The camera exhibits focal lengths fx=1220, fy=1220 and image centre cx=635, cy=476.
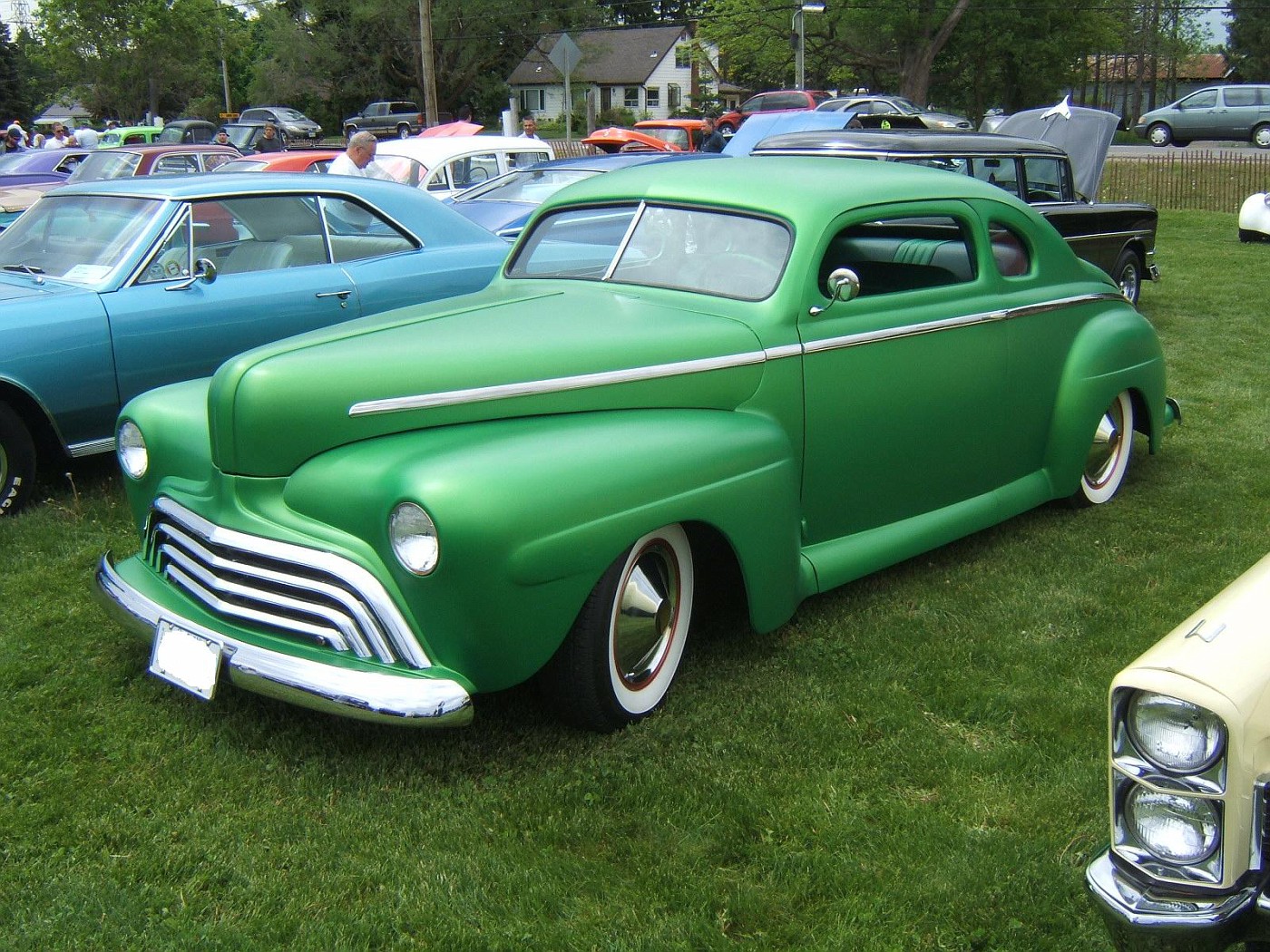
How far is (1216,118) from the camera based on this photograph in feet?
97.4

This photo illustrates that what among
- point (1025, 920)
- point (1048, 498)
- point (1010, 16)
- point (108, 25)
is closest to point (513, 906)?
point (1025, 920)

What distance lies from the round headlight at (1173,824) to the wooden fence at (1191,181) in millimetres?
18260

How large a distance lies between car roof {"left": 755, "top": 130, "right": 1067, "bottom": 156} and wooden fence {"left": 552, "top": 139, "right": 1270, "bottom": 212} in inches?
417

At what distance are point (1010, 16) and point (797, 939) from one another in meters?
45.8

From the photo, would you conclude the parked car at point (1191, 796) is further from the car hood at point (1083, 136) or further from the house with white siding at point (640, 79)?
the house with white siding at point (640, 79)

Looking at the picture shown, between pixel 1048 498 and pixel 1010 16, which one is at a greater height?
pixel 1010 16

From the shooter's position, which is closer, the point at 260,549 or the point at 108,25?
the point at 260,549

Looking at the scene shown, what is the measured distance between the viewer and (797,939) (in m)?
2.73

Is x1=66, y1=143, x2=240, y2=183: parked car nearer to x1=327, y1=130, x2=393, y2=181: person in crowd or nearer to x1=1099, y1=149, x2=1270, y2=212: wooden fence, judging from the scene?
x1=327, y1=130, x2=393, y2=181: person in crowd

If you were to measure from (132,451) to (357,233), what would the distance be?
9.50 feet

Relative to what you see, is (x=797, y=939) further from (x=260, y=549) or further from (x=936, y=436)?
(x=936, y=436)

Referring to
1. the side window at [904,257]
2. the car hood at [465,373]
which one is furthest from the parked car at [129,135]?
the car hood at [465,373]

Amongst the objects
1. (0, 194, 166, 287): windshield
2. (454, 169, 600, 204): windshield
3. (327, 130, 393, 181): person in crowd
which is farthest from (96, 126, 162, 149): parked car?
(0, 194, 166, 287): windshield

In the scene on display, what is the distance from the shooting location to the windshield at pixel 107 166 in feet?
44.1
